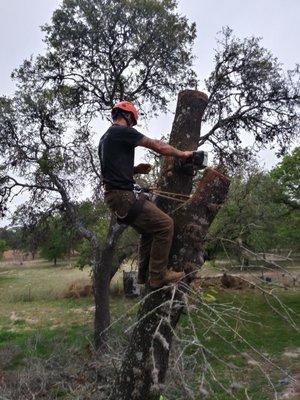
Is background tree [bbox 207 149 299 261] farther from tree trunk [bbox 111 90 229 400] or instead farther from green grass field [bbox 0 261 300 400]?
tree trunk [bbox 111 90 229 400]

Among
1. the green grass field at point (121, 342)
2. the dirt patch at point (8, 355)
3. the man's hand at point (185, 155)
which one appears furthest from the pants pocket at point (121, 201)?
the dirt patch at point (8, 355)

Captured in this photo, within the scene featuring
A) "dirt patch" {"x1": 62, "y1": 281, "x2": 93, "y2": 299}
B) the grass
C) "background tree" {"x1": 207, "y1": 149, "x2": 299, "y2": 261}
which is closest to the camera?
the grass

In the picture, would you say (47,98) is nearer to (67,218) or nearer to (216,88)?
(67,218)

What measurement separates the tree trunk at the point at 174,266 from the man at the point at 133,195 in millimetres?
158

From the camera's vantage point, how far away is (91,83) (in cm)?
1377

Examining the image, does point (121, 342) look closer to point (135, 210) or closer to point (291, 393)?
point (291, 393)

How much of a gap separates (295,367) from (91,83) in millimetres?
9849

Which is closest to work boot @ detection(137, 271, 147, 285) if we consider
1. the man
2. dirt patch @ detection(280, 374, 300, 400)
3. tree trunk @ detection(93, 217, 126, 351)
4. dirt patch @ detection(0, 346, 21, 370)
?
the man

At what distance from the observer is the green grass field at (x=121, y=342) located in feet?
25.8

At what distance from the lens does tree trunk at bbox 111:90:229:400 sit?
14.0 feet

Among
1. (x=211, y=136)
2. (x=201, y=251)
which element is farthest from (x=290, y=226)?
(x=201, y=251)

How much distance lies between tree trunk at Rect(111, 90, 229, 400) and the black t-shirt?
39cm

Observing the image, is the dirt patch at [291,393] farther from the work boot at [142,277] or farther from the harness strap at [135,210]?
the harness strap at [135,210]

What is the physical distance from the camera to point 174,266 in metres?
4.36
